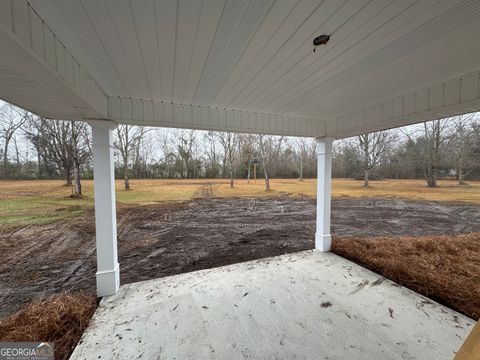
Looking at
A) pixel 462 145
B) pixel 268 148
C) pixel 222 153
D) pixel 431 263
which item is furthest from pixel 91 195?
pixel 462 145

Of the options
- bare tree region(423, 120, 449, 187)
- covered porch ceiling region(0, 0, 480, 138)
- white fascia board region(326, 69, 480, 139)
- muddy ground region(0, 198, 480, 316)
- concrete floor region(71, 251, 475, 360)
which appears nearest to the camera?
covered porch ceiling region(0, 0, 480, 138)

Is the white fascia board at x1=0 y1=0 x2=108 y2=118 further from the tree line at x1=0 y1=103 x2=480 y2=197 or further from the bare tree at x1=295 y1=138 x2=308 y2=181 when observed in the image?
the bare tree at x1=295 y1=138 x2=308 y2=181

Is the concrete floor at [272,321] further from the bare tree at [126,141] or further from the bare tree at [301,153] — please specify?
the bare tree at [301,153]

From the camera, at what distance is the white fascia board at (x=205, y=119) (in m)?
2.44

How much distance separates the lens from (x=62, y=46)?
1.34m

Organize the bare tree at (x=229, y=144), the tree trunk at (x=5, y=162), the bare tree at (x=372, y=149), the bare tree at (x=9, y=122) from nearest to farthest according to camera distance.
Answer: the bare tree at (x=9, y=122), the tree trunk at (x=5, y=162), the bare tree at (x=229, y=144), the bare tree at (x=372, y=149)

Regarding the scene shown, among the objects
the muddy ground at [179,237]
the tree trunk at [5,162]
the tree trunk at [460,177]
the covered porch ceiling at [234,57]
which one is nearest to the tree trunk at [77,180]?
the tree trunk at [5,162]

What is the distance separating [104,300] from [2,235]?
460 cm

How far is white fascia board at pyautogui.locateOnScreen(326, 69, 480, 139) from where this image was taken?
190 centimetres

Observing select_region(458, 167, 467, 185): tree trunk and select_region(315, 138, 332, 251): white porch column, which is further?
select_region(458, 167, 467, 185): tree trunk

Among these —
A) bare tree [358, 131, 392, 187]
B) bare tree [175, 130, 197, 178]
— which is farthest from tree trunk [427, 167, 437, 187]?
bare tree [175, 130, 197, 178]

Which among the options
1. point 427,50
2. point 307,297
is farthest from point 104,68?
point 307,297

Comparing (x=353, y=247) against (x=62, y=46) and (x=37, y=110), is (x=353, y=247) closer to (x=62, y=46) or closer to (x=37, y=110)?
(x=62, y=46)

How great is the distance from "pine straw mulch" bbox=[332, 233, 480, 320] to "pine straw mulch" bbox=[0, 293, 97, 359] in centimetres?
375
